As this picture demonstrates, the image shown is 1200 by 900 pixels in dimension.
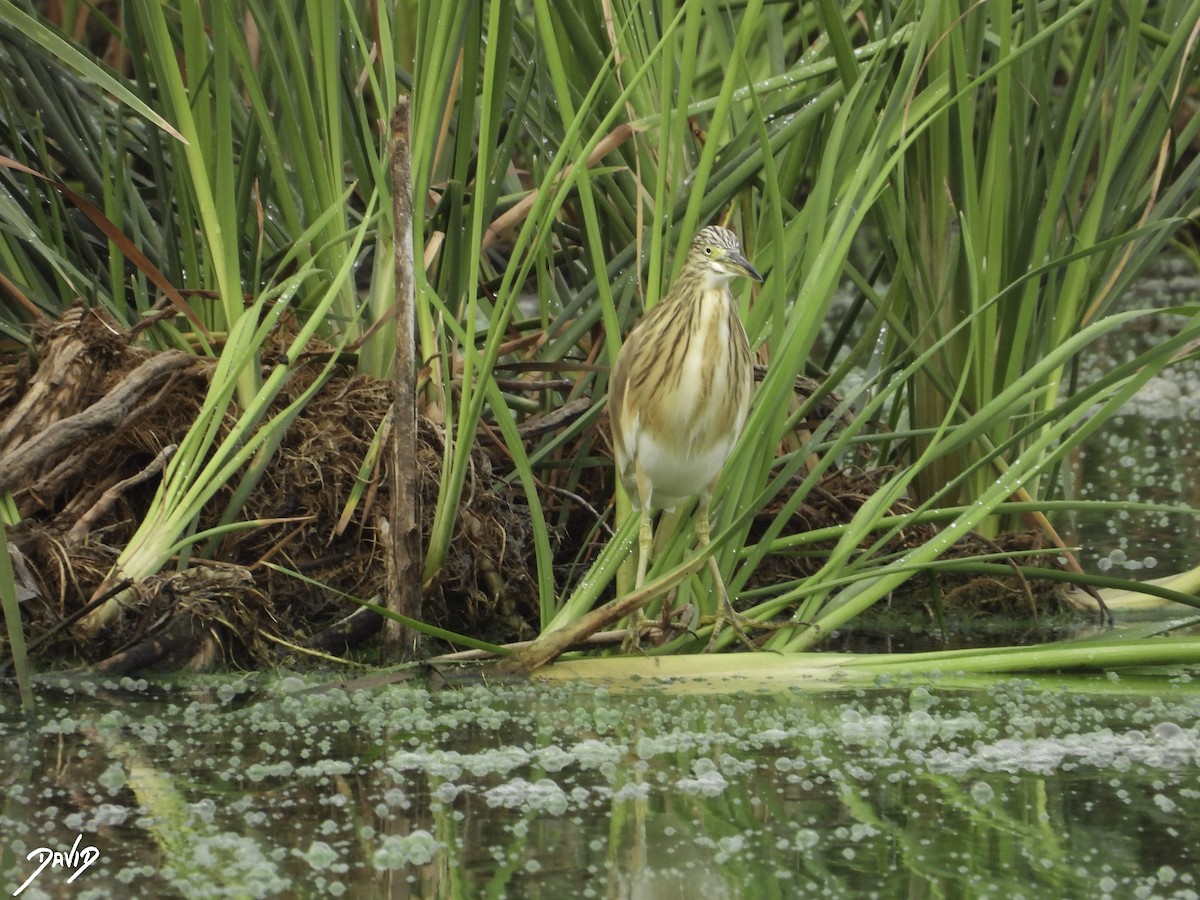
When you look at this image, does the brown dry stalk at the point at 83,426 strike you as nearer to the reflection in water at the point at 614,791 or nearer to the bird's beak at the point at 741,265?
the reflection in water at the point at 614,791

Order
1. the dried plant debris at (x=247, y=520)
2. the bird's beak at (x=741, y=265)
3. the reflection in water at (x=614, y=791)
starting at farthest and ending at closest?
the bird's beak at (x=741, y=265) < the dried plant debris at (x=247, y=520) < the reflection in water at (x=614, y=791)

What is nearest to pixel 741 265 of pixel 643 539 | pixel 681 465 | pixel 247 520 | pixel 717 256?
pixel 717 256

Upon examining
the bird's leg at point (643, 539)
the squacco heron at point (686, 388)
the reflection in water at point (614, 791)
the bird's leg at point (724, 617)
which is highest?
the squacco heron at point (686, 388)

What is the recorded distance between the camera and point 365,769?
2584mm

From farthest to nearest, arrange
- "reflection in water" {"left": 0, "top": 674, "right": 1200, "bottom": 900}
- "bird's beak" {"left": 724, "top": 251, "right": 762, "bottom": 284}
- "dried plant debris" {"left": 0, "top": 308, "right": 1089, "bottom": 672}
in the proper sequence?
"bird's beak" {"left": 724, "top": 251, "right": 762, "bottom": 284}, "dried plant debris" {"left": 0, "top": 308, "right": 1089, "bottom": 672}, "reflection in water" {"left": 0, "top": 674, "right": 1200, "bottom": 900}

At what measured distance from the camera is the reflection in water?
6.86ft

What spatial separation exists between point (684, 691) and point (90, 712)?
106 centimetres

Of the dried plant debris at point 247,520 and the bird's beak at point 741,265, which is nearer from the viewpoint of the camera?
the dried plant debris at point 247,520

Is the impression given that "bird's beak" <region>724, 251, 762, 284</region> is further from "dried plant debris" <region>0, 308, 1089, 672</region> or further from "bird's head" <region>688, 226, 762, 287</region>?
"dried plant debris" <region>0, 308, 1089, 672</region>

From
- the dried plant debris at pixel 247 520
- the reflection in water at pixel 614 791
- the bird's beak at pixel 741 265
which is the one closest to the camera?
the reflection in water at pixel 614 791

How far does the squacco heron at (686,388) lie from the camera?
11.6 ft

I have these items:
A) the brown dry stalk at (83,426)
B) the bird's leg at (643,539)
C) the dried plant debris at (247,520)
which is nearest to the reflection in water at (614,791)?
the dried plant debris at (247,520)

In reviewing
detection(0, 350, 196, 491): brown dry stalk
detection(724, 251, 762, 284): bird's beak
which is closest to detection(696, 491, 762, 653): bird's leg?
detection(724, 251, 762, 284): bird's beak

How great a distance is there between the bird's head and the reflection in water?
36.3 inches
